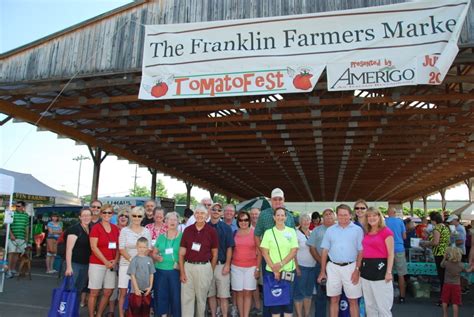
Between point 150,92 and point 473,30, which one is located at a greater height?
point 473,30

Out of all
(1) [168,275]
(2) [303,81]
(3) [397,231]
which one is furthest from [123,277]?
(3) [397,231]

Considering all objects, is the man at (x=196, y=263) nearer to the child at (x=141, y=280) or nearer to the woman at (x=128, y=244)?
the child at (x=141, y=280)

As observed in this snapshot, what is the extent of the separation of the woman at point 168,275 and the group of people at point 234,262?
0.01m

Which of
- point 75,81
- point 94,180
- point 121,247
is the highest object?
point 75,81

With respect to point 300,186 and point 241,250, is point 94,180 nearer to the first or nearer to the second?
point 241,250

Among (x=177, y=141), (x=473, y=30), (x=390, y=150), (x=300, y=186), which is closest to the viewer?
(x=473, y=30)

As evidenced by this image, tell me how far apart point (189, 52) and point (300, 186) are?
1987 centimetres

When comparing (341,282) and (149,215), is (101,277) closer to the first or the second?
(149,215)

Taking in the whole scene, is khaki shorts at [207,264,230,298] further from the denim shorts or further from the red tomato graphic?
the red tomato graphic

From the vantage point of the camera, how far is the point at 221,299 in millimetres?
5082

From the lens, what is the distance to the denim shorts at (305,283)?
5.05 m

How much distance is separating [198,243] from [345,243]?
5.49ft

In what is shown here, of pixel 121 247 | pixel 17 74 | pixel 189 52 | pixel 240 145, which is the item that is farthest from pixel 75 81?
→ pixel 240 145

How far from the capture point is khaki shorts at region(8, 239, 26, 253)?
8.95m
